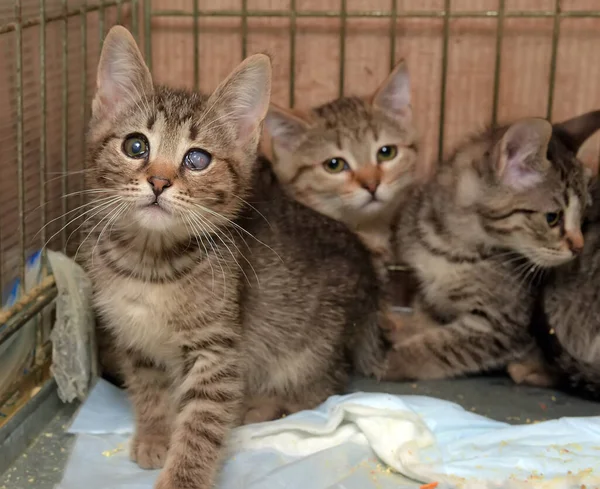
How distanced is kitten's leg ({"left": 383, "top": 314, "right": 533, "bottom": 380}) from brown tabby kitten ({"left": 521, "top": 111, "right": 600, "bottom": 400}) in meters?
0.08

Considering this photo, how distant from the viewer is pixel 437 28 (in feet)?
8.23

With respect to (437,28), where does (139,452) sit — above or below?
below

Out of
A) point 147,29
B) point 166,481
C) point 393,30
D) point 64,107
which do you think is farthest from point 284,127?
point 166,481

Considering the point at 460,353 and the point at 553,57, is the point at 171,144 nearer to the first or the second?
the point at 460,353

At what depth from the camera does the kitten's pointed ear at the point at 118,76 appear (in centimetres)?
170

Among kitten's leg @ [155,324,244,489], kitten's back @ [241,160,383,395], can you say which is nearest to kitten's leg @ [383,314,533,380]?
kitten's back @ [241,160,383,395]

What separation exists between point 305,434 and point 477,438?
0.41 metres

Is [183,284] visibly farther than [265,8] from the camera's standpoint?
No

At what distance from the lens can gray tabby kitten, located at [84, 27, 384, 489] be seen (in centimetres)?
164

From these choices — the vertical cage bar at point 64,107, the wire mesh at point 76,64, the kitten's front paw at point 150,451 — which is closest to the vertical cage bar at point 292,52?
the wire mesh at point 76,64

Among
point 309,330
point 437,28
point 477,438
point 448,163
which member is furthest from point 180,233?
point 437,28

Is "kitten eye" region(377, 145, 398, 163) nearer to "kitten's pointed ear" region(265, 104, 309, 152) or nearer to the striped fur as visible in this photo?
"kitten's pointed ear" region(265, 104, 309, 152)

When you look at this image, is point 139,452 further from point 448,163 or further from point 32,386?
point 448,163

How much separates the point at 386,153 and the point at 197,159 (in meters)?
0.94
